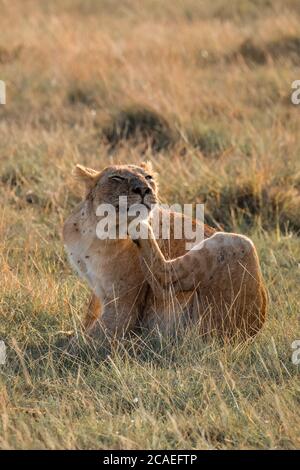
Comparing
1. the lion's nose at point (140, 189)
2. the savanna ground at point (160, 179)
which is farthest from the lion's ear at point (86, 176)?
the savanna ground at point (160, 179)

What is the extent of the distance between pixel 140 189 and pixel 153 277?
1.36ft

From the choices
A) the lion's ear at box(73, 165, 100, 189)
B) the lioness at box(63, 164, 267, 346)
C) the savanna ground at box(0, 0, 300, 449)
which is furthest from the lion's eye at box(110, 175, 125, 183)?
the savanna ground at box(0, 0, 300, 449)

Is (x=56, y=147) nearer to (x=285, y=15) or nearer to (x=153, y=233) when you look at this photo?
(x=153, y=233)

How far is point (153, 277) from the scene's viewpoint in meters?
4.54

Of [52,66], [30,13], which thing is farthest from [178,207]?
[30,13]

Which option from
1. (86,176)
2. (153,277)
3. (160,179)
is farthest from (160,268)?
(160,179)

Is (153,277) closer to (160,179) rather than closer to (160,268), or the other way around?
(160,268)

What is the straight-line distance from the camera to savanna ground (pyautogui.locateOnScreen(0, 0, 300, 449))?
3.99 meters

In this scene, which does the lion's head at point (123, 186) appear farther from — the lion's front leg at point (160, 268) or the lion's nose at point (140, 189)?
the lion's front leg at point (160, 268)

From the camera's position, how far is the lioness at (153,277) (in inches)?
179

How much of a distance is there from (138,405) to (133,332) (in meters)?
0.57

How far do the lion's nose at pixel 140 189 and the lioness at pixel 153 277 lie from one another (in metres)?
0.08

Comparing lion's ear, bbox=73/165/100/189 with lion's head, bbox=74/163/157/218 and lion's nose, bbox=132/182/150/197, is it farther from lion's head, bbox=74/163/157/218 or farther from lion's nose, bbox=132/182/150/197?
lion's nose, bbox=132/182/150/197

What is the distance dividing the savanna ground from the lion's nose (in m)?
0.66
